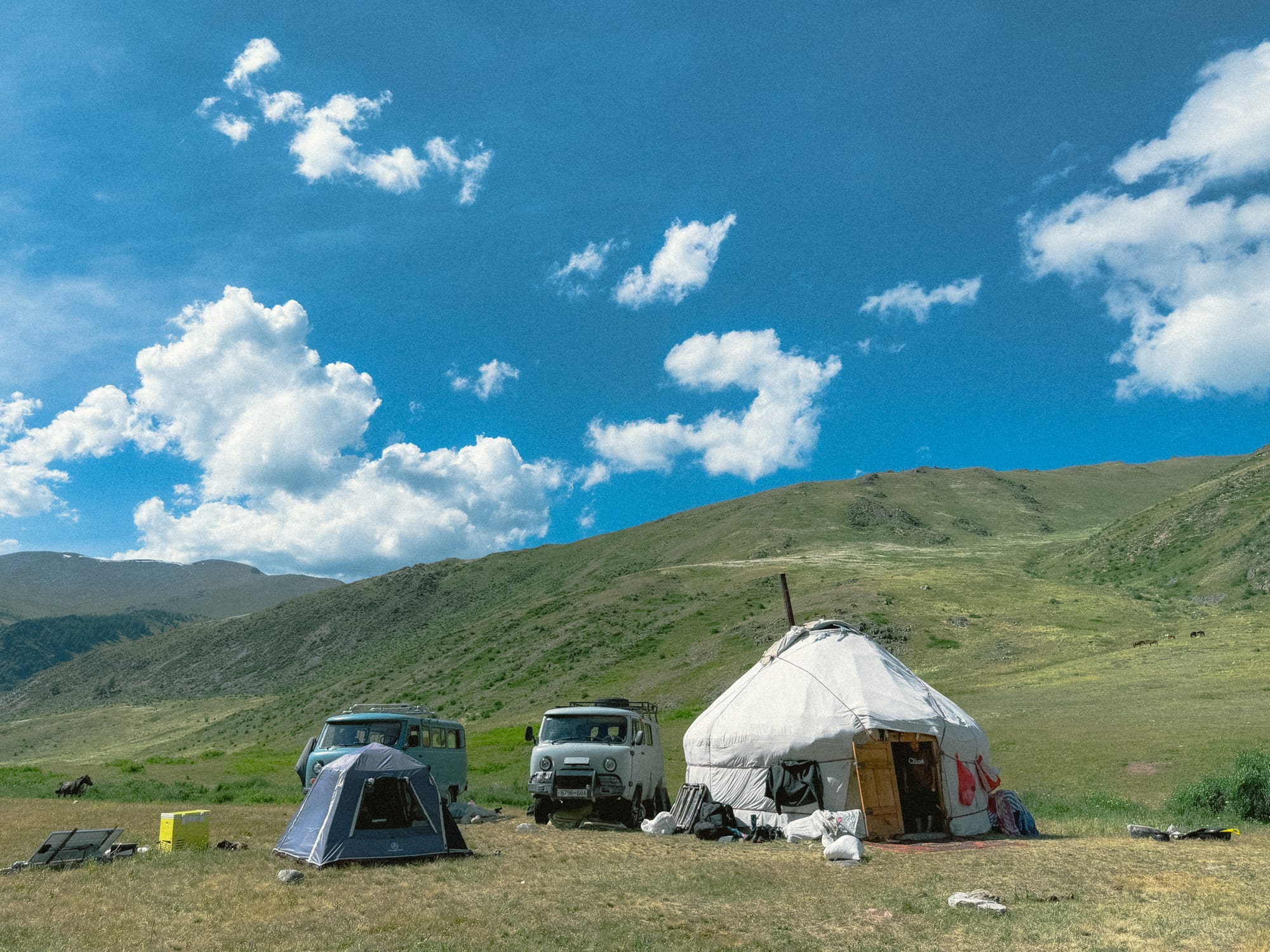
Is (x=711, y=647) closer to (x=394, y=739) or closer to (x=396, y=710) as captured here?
(x=396, y=710)

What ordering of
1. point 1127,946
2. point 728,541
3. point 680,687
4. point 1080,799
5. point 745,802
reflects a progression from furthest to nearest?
1. point 728,541
2. point 680,687
3. point 1080,799
4. point 745,802
5. point 1127,946

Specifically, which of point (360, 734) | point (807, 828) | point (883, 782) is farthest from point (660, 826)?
point (360, 734)

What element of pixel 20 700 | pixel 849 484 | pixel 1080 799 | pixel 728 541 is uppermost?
pixel 849 484

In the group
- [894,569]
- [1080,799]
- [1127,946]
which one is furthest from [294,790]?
[894,569]

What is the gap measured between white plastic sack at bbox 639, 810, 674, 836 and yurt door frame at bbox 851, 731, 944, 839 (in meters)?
3.98

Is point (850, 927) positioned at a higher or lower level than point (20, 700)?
lower

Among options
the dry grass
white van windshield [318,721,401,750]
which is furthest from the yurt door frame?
white van windshield [318,721,401,750]

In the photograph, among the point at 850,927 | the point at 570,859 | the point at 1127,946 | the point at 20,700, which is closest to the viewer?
the point at 1127,946

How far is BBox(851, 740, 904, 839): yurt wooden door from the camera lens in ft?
59.4

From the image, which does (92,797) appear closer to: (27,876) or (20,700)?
(27,876)

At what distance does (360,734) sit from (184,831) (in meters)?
5.45

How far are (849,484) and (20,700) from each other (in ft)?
370

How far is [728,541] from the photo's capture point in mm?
99125

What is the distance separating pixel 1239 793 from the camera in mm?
19469
